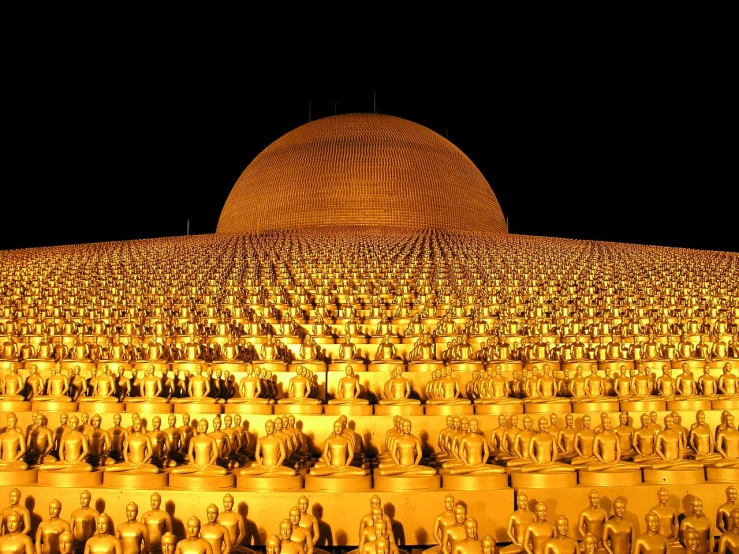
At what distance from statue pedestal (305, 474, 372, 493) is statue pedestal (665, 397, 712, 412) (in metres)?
3.36

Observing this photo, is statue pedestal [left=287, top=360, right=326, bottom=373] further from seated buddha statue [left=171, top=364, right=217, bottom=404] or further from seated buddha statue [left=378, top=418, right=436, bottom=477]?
seated buddha statue [left=378, top=418, right=436, bottom=477]

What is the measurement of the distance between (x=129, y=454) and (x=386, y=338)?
12.3 ft

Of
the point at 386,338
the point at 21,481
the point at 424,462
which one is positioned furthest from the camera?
the point at 386,338

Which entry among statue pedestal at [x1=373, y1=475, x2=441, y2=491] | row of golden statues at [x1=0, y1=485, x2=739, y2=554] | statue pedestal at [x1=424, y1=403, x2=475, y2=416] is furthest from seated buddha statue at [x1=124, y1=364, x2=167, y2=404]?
statue pedestal at [x1=373, y1=475, x2=441, y2=491]

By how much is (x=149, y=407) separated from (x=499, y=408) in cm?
322

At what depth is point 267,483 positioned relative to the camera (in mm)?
6016

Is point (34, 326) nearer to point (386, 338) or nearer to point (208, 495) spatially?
point (386, 338)

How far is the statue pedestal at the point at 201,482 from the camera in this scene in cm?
602

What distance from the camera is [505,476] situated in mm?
6254

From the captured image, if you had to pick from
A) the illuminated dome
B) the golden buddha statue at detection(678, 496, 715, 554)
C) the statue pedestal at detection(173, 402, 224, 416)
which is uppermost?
the illuminated dome

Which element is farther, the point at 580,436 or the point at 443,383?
the point at 443,383

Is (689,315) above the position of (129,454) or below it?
above

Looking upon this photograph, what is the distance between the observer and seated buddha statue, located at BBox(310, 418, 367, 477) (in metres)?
6.16

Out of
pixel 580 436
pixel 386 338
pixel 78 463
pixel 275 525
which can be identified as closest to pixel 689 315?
pixel 386 338
